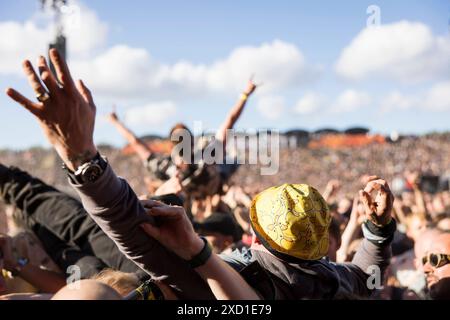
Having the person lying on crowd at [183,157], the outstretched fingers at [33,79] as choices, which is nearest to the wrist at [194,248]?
the outstretched fingers at [33,79]

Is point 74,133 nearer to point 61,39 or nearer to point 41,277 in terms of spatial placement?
point 41,277

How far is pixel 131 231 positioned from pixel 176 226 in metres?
0.13

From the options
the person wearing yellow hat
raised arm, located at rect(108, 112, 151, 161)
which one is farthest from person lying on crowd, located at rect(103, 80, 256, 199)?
the person wearing yellow hat

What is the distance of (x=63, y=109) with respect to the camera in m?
1.50

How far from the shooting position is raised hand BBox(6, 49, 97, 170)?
1459mm

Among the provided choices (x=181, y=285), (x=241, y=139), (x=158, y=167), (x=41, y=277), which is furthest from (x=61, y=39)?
(x=181, y=285)

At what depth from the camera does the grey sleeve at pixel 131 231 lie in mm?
1619

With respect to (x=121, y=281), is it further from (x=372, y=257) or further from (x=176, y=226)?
(x=372, y=257)

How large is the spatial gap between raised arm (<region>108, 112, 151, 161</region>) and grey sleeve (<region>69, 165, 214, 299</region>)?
9.54ft

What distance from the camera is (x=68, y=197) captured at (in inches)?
131

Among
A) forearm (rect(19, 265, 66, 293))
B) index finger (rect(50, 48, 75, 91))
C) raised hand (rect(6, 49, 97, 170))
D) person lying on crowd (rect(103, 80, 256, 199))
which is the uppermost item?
person lying on crowd (rect(103, 80, 256, 199))

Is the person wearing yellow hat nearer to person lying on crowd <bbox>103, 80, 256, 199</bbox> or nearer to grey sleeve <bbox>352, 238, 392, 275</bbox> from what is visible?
grey sleeve <bbox>352, 238, 392, 275</bbox>

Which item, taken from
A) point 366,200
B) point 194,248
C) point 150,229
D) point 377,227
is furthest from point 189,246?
point 377,227
